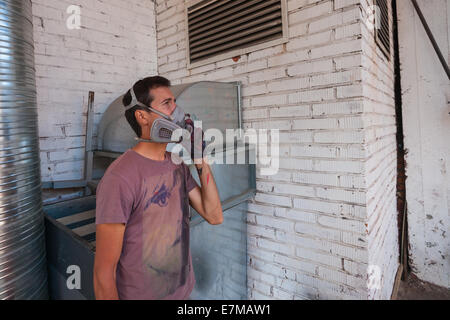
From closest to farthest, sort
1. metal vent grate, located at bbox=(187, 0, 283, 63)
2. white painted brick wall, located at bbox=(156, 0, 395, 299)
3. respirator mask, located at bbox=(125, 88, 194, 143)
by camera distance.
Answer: respirator mask, located at bbox=(125, 88, 194, 143) → white painted brick wall, located at bbox=(156, 0, 395, 299) → metal vent grate, located at bbox=(187, 0, 283, 63)

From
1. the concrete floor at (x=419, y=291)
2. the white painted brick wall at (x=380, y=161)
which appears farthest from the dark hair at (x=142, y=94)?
the concrete floor at (x=419, y=291)

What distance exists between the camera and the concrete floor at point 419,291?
2.54 m

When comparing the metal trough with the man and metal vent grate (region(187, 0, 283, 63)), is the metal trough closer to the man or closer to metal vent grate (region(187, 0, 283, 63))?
the man

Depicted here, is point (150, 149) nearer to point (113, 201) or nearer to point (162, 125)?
point (162, 125)

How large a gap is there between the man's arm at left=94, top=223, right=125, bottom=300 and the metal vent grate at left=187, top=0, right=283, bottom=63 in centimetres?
166

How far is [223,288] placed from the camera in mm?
1933

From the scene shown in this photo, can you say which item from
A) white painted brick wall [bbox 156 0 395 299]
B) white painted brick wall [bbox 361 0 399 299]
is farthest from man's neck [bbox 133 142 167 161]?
white painted brick wall [bbox 361 0 399 299]

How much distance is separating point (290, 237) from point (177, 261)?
1.01 meters

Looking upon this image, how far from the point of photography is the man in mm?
933

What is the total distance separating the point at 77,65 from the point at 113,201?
1916 mm

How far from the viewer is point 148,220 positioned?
1.06m

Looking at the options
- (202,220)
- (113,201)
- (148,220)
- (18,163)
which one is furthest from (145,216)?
(18,163)

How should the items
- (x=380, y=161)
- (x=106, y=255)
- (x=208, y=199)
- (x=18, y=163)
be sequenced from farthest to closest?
(x=380, y=161)
(x=208, y=199)
(x=18, y=163)
(x=106, y=255)
